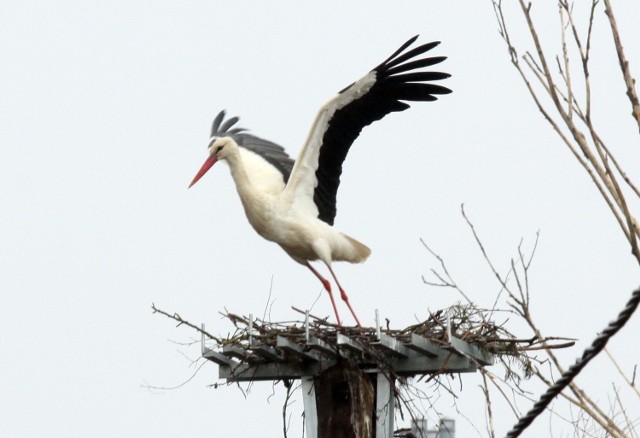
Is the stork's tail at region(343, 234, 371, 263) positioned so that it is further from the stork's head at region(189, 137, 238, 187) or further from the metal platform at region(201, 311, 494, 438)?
the metal platform at region(201, 311, 494, 438)

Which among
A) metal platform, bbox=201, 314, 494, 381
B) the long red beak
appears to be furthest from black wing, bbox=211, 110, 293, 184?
metal platform, bbox=201, 314, 494, 381

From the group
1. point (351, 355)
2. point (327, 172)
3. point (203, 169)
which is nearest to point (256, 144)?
point (203, 169)

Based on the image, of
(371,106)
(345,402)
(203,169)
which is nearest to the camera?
(345,402)

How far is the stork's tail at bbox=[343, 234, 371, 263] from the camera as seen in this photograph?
27.1 ft

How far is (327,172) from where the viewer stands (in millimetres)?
8297

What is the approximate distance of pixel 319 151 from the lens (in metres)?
8.19

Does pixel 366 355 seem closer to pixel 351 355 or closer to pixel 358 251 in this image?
pixel 351 355

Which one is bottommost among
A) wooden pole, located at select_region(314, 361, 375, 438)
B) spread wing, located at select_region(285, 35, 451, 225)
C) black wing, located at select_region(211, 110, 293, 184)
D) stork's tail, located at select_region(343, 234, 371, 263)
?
wooden pole, located at select_region(314, 361, 375, 438)

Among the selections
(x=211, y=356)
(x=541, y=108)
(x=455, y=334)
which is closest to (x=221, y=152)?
(x=211, y=356)

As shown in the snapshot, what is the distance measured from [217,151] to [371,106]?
52.4 inches

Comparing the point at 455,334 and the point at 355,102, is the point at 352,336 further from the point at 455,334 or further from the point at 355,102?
the point at 355,102

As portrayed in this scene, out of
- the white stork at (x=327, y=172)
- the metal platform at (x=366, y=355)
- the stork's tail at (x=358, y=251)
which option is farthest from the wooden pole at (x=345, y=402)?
the stork's tail at (x=358, y=251)

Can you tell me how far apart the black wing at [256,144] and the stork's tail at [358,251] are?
1.15m

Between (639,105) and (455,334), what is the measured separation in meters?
3.62
